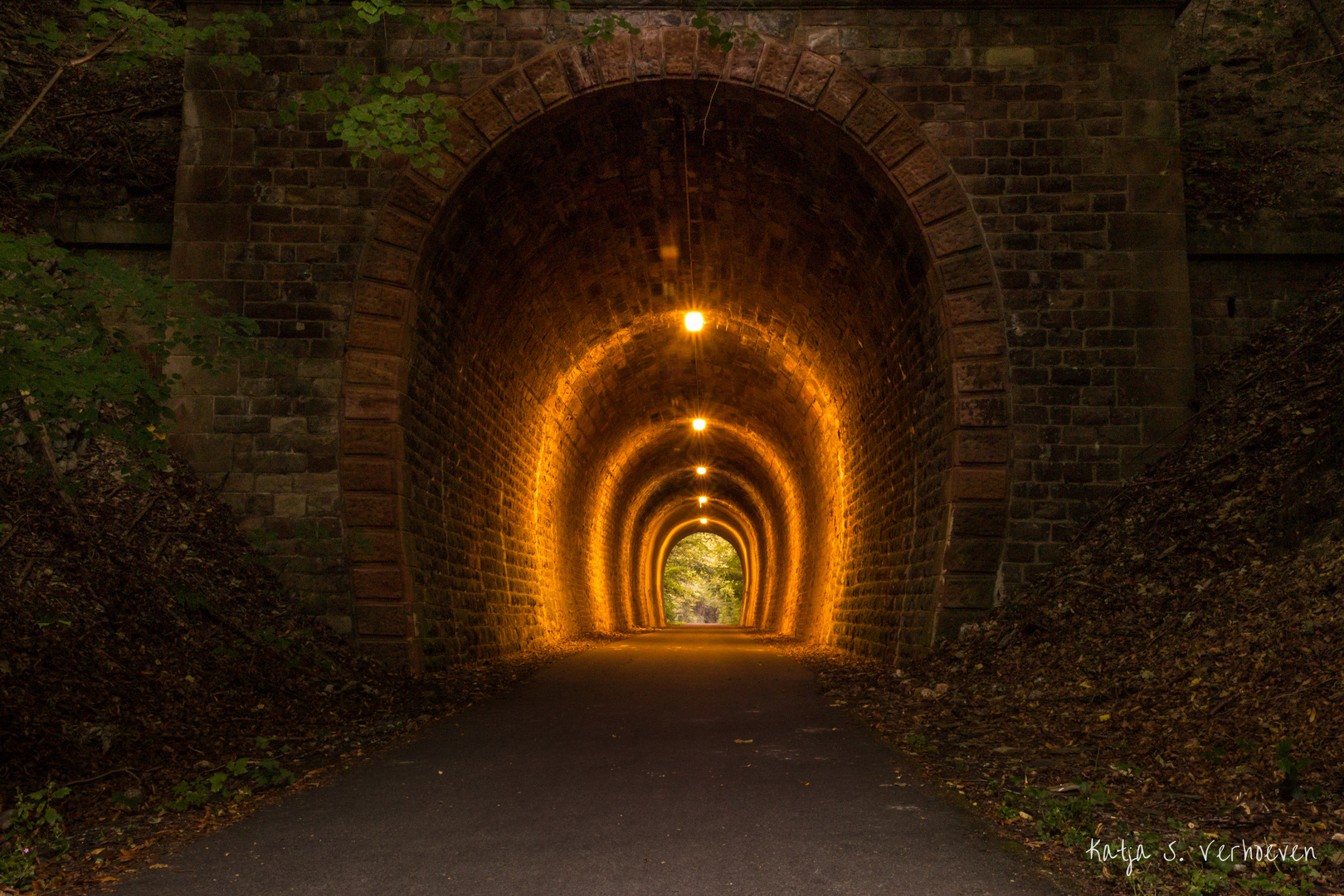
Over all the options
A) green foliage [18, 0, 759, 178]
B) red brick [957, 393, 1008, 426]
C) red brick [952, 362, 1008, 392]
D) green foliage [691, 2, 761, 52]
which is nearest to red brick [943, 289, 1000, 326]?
red brick [952, 362, 1008, 392]

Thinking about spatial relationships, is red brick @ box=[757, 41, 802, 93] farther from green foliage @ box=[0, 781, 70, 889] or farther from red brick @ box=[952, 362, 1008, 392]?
green foliage @ box=[0, 781, 70, 889]

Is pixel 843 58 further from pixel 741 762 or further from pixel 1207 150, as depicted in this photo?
pixel 741 762

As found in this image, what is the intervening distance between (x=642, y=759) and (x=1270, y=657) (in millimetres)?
3711

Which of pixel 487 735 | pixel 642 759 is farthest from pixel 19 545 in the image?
pixel 642 759

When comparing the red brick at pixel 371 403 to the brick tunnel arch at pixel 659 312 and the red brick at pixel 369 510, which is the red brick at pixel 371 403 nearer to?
the brick tunnel arch at pixel 659 312

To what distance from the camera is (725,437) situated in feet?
80.0

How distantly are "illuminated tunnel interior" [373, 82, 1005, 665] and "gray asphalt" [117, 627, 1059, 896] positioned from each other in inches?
154

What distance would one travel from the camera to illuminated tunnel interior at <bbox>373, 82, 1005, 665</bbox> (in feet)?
34.1

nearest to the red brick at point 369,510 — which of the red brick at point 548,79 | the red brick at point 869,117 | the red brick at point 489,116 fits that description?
the red brick at point 489,116

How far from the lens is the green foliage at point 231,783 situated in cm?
483

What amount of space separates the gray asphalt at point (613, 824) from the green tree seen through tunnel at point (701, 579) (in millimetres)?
57256

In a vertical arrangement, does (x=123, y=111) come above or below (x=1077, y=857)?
above

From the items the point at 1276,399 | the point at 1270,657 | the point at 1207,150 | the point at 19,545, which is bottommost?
the point at 1270,657

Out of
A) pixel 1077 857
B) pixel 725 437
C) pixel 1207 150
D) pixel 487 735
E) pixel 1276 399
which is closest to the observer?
pixel 1077 857
